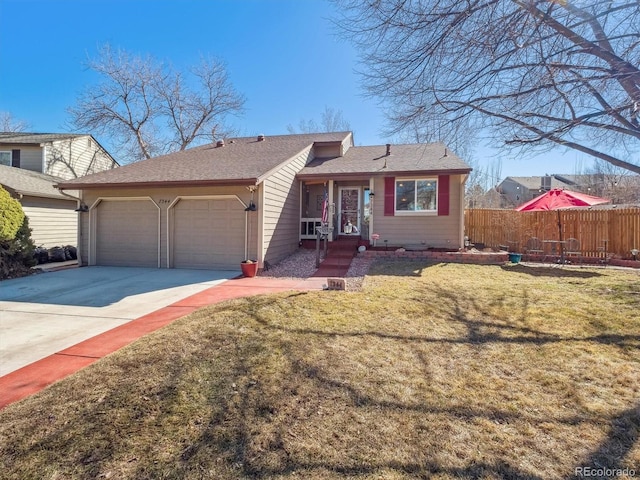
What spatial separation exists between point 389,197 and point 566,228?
21.9 ft

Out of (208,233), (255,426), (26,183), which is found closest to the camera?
(255,426)

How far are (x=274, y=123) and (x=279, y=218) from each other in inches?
580

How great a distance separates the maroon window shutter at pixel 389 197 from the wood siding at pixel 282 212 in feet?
10.5

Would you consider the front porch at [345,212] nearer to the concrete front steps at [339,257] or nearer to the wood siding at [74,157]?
the concrete front steps at [339,257]

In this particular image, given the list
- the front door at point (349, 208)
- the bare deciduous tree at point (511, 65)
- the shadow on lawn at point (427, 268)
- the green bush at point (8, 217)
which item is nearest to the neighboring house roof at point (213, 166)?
the green bush at point (8, 217)

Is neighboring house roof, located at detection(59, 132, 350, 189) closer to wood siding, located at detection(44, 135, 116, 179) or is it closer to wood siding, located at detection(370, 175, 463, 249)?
wood siding, located at detection(370, 175, 463, 249)

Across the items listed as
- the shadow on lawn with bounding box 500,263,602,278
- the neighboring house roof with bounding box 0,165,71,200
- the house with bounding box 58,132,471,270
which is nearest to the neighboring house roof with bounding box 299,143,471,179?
the house with bounding box 58,132,471,270

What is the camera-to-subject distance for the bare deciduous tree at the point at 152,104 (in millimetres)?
21297

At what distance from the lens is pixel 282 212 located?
10492 millimetres

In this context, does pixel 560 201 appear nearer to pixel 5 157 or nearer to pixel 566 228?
pixel 566 228

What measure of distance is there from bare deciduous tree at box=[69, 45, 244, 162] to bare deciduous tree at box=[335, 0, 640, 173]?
21775mm

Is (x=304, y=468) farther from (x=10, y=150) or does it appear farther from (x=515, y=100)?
(x=10, y=150)

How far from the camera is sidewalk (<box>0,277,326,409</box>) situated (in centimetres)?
312

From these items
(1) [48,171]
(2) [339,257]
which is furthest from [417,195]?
(1) [48,171]
